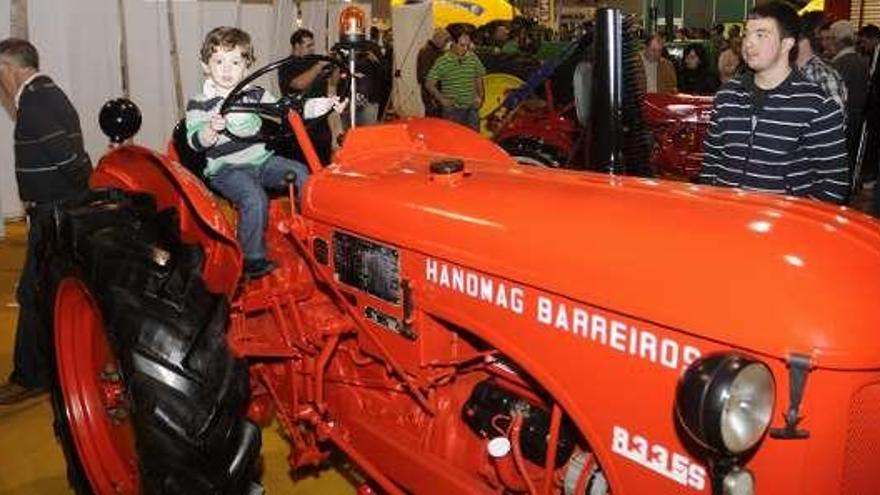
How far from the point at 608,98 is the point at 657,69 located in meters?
7.34

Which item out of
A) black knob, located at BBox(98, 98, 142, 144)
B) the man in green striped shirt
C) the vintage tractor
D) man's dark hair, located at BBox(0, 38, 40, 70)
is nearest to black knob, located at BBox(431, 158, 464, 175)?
the vintage tractor

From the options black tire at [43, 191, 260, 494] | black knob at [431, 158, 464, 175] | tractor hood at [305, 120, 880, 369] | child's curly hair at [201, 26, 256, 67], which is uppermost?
child's curly hair at [201, 26, 256, 67]

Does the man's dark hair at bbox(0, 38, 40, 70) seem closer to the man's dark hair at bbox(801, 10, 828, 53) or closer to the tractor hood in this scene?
the tractor hood

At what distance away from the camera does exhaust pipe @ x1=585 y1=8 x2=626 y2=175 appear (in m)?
3.48

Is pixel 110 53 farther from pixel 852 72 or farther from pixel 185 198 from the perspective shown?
pixel 852 72

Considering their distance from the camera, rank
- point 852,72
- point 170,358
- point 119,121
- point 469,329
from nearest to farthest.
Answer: point 469,329, point 170,358, point 119,121, point 852,72

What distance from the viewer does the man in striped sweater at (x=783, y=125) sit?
10.2 ft

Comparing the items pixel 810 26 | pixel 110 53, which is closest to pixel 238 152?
pixel 810 26

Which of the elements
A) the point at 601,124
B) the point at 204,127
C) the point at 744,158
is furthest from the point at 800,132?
the point at 204,127

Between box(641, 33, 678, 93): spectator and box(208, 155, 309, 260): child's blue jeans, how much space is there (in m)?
7.85

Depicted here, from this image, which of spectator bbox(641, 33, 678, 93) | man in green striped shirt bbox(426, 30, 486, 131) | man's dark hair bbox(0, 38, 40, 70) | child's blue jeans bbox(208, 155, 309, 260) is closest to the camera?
child's blue jeans bbox(208, 155, 309, 260)

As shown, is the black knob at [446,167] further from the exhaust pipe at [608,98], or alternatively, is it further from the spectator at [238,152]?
the exhaust pipe at [608,98]

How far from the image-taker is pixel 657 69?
1041 centimetres

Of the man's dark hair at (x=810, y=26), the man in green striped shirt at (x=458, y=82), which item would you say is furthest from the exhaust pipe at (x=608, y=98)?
the man in green striped shirt at (x=458, y=82)
